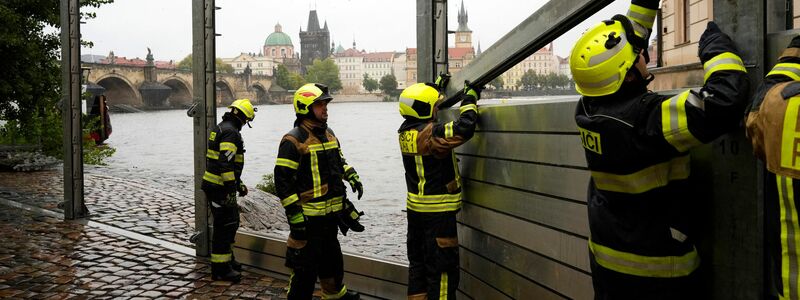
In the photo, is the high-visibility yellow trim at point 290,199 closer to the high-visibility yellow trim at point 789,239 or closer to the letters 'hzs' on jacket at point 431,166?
the letters 'hzs' on jacket at point 431,166

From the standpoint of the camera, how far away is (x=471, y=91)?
4.82m

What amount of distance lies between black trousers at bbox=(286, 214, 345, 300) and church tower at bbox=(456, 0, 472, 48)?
172 centimetres

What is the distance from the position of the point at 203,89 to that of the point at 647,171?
6164 millimetres

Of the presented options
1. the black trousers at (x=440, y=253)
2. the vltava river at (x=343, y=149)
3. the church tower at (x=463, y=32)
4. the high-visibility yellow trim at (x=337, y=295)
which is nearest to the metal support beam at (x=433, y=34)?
the church tower at (x=463, y=32)

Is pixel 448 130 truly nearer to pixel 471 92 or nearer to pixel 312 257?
pixel 471 92

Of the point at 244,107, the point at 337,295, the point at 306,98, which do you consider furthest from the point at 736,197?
the point at 244,107

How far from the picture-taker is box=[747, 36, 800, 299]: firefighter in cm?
194

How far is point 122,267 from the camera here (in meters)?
7.39

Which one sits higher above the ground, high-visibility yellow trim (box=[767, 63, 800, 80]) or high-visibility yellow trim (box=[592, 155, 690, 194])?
high-visibility yellow trim (box=[767, 63, 800, 80])

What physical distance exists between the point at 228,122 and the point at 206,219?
1.65 m

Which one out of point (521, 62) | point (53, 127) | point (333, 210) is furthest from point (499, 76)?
point (53, 127)

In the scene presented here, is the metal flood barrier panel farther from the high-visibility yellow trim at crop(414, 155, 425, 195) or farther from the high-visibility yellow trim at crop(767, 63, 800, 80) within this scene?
the high-visibility yellow trim at crop(767, 63, 800, 80)

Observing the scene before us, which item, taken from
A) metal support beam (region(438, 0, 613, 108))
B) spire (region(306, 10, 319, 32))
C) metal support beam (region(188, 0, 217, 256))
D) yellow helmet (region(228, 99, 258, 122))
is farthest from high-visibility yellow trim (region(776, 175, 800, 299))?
spire (region(306, 10, 319, 32))

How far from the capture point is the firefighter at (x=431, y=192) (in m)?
4.95
